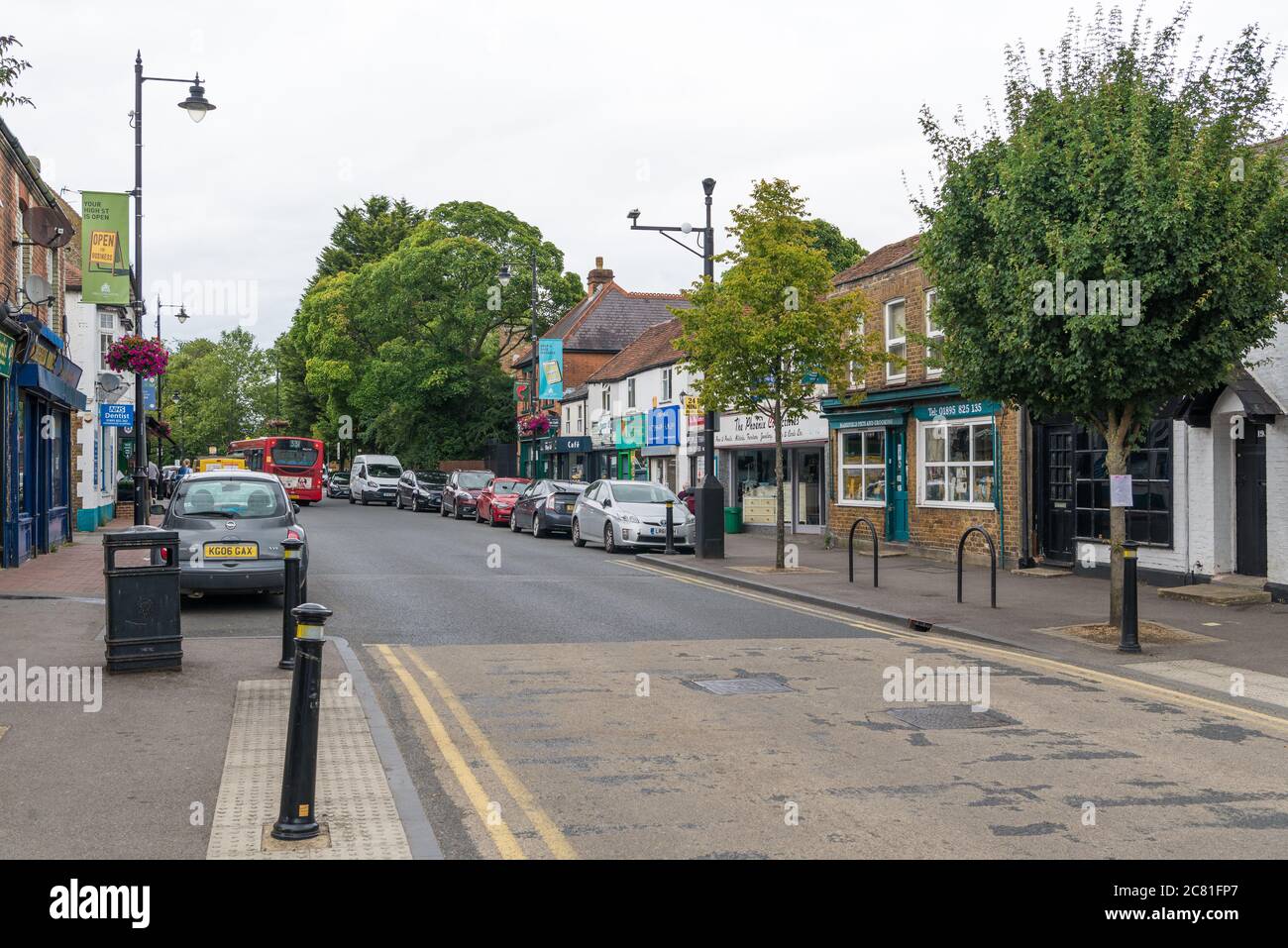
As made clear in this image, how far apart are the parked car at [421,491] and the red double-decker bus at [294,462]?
450 cm

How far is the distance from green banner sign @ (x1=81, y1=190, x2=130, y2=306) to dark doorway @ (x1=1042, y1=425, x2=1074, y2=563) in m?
16.1

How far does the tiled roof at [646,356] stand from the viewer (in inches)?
1553

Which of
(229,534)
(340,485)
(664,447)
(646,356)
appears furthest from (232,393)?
(229,534)

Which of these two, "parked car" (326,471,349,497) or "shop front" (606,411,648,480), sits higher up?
"shop front" (606,411,648,480)

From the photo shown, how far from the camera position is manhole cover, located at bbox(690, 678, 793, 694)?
30.4 ft

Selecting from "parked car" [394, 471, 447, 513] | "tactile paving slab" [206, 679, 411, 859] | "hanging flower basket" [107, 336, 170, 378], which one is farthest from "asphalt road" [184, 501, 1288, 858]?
"parked car" [394, 471, 447, 513]

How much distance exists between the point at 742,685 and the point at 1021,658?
3.19 m

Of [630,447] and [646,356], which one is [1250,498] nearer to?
[630,447]

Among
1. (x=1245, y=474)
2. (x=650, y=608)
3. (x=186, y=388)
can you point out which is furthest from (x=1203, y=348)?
(x=186, y=388)

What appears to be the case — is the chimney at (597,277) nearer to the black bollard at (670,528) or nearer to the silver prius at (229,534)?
the black bollard at (670,528)

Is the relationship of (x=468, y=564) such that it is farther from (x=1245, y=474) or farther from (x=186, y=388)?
(x=186, y=388)

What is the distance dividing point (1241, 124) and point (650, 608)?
8.38 meters

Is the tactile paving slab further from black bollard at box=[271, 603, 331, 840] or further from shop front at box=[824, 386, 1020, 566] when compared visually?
shop front at box=[824, 386, 1020, 566]
